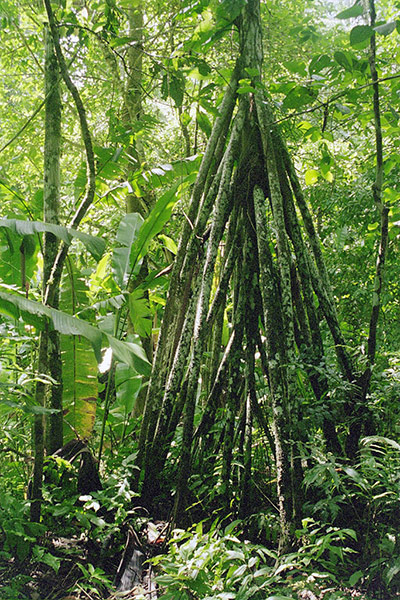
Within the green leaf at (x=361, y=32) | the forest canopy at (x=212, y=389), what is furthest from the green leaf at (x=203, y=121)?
the green leaf at (x=361, y=32)

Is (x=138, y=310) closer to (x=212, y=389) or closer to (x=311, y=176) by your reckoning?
(x=212, y=389)

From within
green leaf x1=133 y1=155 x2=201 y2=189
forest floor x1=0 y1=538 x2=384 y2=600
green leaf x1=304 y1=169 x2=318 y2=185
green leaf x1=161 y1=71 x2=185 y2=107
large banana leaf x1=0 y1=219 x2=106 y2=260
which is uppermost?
green leaf x1=161 y1=71 x2=185 y2=107

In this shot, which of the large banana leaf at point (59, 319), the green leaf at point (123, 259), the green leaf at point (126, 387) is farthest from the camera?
the green leaf at point (126, 387)

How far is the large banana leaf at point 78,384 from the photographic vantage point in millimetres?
2996

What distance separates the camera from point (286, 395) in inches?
89.3

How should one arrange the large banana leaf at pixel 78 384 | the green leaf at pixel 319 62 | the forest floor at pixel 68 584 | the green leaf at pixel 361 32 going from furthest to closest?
1. the large banana leaf at pixel 78 384
2. the green leaf at pixel 319 62
3. the green leaf at pixel 361 32
4. the forest floor at pixel 68 584

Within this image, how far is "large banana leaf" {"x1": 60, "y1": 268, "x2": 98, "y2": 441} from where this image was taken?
300 cm

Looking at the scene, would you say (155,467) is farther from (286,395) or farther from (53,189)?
(53,189)

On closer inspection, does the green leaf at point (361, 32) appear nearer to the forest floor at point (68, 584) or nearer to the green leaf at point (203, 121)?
the green leaf at point (203, 121)

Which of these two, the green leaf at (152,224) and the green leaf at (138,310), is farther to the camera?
the green leaf at (138,310)

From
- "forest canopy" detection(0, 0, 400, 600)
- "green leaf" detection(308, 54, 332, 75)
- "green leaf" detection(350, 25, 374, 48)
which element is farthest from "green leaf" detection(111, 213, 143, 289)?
"green leaf" detection(350, 25, 374, 48)

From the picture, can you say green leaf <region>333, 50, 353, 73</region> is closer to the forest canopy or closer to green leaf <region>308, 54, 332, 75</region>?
the forest canopy

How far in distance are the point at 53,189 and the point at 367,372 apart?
70.7 inches

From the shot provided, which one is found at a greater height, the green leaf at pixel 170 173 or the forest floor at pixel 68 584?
the green leaf at pixel 170 173
